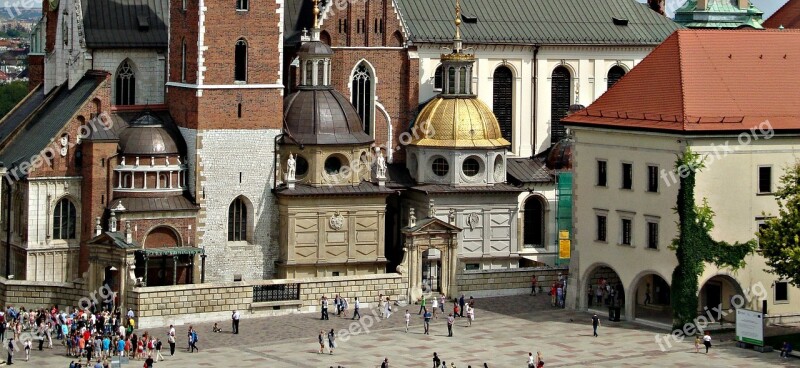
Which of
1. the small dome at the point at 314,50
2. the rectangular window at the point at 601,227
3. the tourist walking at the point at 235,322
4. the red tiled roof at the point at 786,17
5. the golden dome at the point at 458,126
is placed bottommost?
the tourist walking at the point at 235,322

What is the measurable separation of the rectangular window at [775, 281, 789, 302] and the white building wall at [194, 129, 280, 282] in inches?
959

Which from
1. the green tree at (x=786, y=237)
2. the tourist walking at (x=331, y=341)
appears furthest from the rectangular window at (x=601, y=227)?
the tourist walking at (x=331, y=341)

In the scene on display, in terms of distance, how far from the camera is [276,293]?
284 feet

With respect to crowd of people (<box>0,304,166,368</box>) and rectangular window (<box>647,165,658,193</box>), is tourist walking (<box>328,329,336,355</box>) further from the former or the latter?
rectangular window (<box>647,165,658,193</box>)

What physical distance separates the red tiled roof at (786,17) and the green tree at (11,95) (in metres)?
80.4

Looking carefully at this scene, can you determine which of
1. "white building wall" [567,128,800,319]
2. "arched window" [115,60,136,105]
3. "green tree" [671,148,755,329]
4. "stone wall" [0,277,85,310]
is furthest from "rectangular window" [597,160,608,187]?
"arched window" [115,60,136,105]

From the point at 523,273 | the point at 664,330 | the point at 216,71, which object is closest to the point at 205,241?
the point at 216,71

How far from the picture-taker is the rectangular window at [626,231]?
8544 cm

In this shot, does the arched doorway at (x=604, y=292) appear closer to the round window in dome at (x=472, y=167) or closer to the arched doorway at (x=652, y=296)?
the arched doorway at (x=652, y=296)

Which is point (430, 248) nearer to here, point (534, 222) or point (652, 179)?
point (534, 222)

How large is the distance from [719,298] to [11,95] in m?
110

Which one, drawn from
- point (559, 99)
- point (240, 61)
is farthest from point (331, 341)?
point (559, 99)

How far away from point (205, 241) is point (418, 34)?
18.8 meters

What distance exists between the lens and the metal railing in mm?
86188
